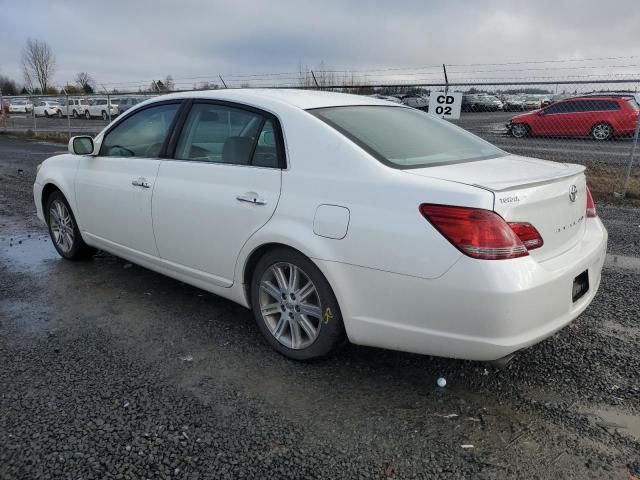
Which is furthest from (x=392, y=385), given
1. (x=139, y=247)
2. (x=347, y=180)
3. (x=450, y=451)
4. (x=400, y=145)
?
(x=139, y=247)

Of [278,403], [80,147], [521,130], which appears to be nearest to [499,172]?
[278,403]

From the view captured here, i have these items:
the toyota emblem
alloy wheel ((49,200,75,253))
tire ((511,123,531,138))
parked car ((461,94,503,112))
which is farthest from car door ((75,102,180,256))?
parked car ((461,94,503,112))

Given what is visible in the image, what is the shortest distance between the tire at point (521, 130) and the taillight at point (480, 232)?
1665cm

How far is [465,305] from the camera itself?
7.93ft

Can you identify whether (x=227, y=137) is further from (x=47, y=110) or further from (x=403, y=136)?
(x=47, y=110)

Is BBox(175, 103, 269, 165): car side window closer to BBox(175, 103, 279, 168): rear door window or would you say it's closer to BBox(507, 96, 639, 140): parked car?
BBox(175, 103, 279, 168): rear door window

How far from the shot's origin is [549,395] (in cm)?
285

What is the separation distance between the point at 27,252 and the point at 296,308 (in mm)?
3758

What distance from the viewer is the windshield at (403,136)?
9.79 feet

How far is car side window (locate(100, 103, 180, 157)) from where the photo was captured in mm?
4012

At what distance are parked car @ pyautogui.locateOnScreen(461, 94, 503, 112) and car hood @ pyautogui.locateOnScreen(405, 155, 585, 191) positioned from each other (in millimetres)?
21088

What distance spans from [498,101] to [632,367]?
27782 mm

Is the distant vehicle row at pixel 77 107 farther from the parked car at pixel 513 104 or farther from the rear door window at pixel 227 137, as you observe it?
the rear door window at pixel 227 137

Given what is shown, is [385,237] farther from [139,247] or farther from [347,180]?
[139,247]
